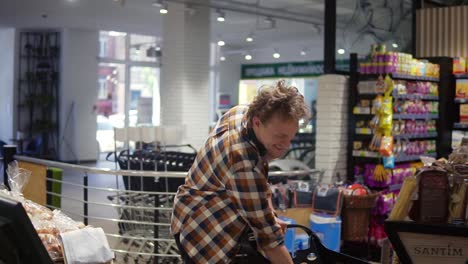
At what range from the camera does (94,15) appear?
515 inches

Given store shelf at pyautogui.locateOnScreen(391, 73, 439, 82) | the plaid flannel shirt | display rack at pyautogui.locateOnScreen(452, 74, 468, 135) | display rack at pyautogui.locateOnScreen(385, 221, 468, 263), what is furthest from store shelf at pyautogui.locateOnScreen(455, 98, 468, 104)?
the plaid flannel shirt

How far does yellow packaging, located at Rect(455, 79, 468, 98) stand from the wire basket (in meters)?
2.75

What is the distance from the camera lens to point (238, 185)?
6.88 feet

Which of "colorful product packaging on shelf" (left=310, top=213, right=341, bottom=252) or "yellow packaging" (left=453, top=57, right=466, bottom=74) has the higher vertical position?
"yellow packaging" (left=453, top=57, right=466, bottom=74)

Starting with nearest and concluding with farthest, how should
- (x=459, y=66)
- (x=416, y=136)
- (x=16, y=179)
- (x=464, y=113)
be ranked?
1. (x=16, y=179)
2. (x=416, y=136)
3. (x=464, y=113)
4. (x=459, y=66)

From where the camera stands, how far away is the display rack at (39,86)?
1552 cm

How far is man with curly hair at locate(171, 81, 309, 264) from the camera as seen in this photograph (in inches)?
82.2

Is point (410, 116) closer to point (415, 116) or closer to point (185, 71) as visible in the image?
point (415, 116)

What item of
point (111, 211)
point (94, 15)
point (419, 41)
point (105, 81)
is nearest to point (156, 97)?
point (105, 81)

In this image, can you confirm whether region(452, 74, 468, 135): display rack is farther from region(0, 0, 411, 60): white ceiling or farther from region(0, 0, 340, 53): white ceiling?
region(0, 0, 340, 53): white ceiling

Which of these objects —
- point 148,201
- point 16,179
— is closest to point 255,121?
point 16,179

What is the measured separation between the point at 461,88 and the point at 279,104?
6.33 metres

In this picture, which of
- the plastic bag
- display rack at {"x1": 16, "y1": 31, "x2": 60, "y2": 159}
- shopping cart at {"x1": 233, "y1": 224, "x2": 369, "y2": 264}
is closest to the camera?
shopping cart at {"x1": 233, "y1": 224, "x2": 369, "y2": 264}

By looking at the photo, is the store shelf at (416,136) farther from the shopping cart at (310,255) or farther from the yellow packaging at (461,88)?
the shopping cart at (310,255)
